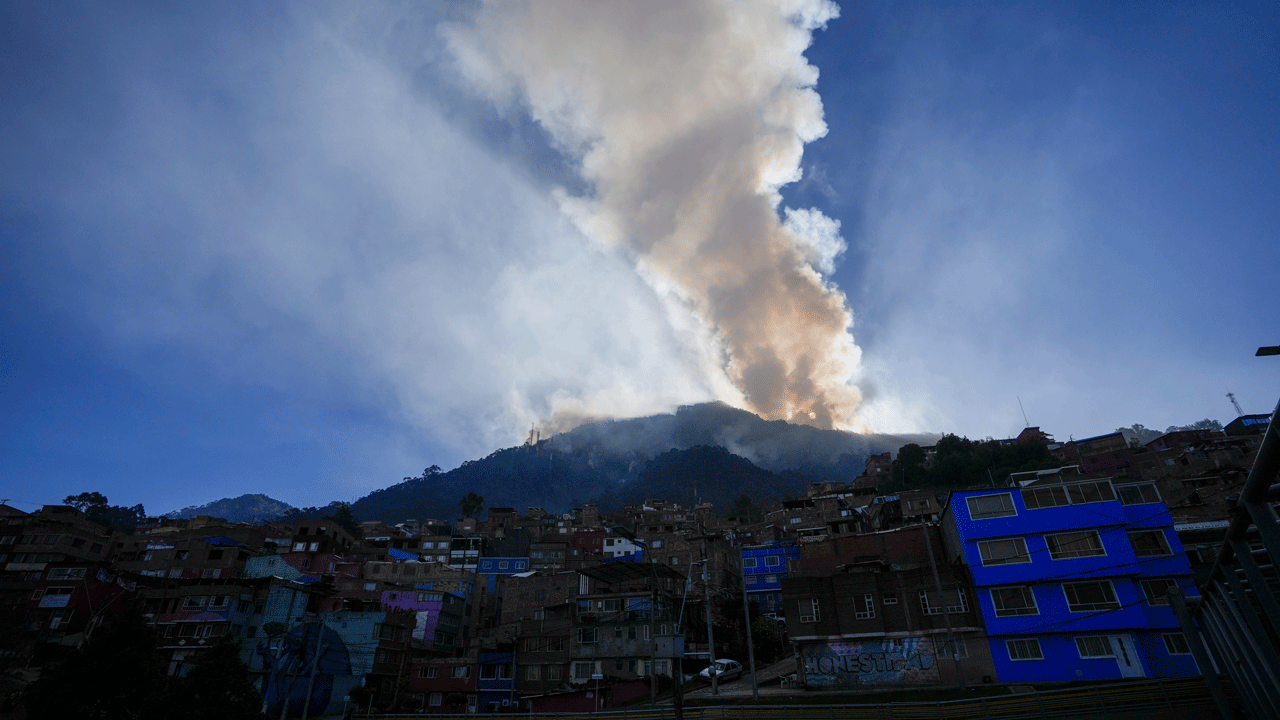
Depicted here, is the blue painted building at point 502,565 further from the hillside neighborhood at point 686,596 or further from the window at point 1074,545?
the window at point 1074,545

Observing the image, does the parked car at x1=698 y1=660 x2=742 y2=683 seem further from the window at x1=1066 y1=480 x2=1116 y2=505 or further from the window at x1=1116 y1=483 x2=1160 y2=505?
the window at x1=1116 y1=483 x2=1160 y2=505

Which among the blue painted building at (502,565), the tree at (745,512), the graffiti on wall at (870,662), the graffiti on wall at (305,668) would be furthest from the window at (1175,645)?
the tree at (745,512)

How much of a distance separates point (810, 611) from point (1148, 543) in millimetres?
22516

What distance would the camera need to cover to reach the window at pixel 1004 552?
4369 centimetres

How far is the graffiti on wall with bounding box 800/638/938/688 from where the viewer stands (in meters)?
43.1

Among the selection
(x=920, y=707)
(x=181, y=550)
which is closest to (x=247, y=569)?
(x=181, y=550)

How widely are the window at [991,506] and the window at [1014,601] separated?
4941mm

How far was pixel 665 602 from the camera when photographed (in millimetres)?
58344

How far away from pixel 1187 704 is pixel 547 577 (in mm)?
57343

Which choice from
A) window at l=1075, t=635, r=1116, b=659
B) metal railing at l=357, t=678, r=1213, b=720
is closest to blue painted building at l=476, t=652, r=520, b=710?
metal railing at l=357, t=678, r=1213, b=720

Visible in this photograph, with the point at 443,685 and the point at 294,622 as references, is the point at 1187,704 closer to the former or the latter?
the point at 443,685

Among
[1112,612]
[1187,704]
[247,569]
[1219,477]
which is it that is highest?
[1219,477]

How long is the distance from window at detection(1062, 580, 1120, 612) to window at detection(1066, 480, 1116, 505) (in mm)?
5376

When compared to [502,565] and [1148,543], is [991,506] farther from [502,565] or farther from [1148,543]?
[502,565]
